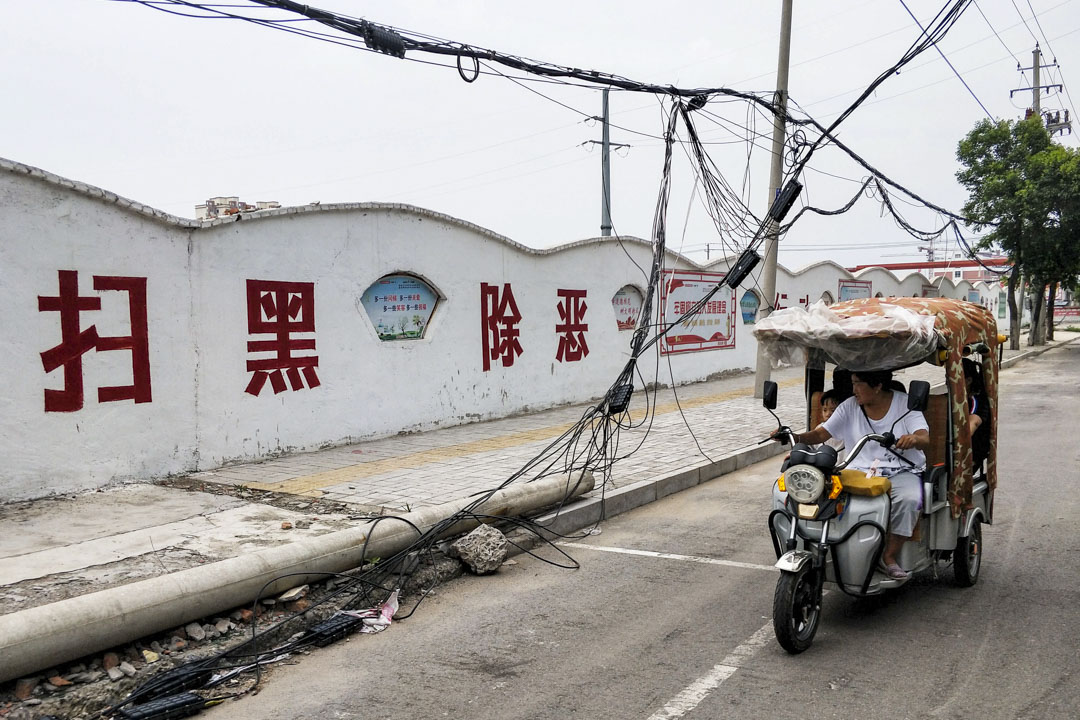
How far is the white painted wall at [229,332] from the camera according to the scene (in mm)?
6988

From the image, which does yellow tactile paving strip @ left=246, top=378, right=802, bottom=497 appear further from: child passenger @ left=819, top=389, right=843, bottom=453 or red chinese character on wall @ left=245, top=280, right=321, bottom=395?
child passenger @ left=819, top=389, right=843, bottom=453

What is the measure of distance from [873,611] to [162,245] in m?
6.82

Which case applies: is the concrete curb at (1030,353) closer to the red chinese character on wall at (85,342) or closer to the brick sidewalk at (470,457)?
the brick sidewalk at (470,457)

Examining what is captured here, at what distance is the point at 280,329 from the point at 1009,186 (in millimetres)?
24030

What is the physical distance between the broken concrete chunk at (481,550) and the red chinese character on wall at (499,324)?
5986 millimetres

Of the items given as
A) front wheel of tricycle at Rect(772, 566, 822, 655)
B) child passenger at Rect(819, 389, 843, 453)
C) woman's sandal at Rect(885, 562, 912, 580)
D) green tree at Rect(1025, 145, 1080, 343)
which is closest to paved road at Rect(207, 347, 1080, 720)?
front wheel of tricycle at Rect(772, 566, 822, 655)

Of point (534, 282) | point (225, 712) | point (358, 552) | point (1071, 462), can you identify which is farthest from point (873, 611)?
point (534, 282)

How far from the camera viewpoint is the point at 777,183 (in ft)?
44.2

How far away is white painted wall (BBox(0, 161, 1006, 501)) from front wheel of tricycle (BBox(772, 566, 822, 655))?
19.8 feet

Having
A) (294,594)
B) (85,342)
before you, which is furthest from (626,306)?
(294,594)

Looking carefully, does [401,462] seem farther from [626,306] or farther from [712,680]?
[626,306]

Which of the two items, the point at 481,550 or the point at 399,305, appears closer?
the point at 481,550

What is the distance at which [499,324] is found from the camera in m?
12.3

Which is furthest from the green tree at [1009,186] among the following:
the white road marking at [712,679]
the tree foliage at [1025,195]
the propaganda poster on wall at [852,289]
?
the white road marking at [712,679]
